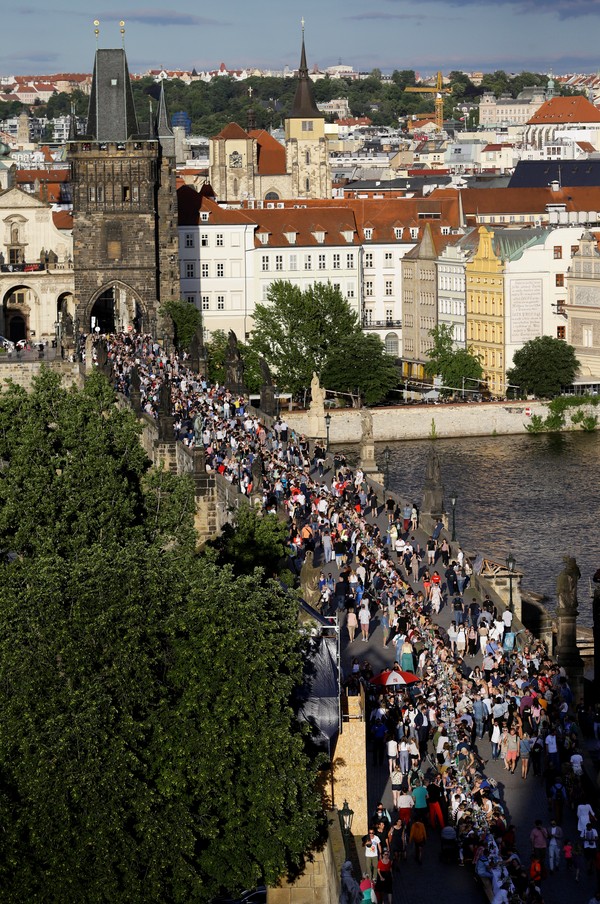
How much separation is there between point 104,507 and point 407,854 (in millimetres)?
14013

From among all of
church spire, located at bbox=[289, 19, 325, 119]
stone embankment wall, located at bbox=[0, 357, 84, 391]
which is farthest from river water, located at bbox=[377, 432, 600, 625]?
church spire, located at bbox=[289, 19, 325, 119]

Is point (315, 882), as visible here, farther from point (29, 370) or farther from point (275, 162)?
point (275, 162)

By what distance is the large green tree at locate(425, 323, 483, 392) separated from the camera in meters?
95.5

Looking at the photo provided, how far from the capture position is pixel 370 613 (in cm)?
3716

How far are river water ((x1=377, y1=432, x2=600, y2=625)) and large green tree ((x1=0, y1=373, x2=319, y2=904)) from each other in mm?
21741

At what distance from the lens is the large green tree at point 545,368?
90.9m

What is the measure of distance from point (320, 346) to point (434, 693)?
6124 cm

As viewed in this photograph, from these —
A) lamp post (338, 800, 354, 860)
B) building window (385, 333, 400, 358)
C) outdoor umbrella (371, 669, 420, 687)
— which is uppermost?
building window (385, 333, 400, 358)

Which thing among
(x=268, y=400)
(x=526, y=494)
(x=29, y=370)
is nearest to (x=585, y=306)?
(x=526, y=494)

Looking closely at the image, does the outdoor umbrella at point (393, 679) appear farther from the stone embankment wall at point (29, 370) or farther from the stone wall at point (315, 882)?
the stone embankment wall at point (29, 370)

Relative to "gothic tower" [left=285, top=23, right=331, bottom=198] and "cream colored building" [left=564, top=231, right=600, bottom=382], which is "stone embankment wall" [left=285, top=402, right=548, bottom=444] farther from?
"gothic tower" [left=285, top=23, right=331, bottom=198]

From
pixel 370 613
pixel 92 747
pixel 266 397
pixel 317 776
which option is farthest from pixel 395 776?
pixel 266 397

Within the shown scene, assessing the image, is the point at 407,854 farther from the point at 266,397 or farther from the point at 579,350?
the point at 579,350

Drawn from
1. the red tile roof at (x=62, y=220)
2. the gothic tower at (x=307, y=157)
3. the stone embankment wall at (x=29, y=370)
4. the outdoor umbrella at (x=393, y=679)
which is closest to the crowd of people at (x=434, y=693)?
the outdoor umbrella at (x=393, y=679)
